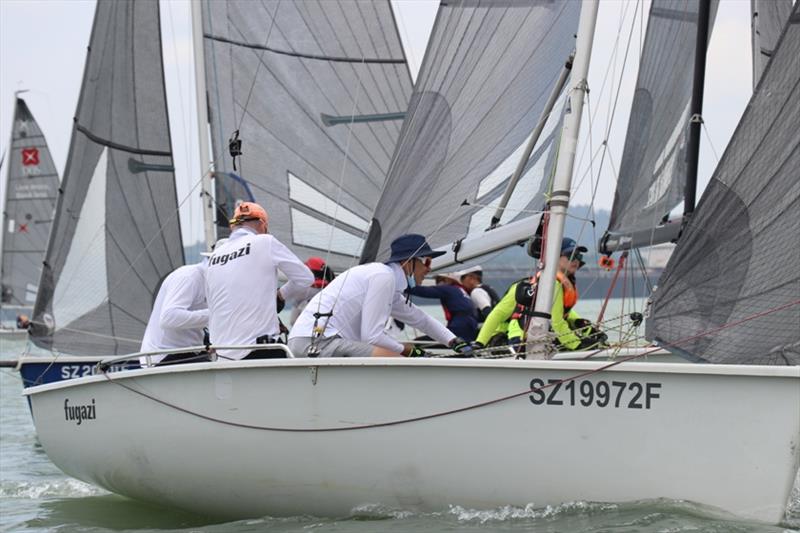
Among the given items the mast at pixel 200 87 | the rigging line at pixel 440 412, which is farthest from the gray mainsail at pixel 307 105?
the rigging line at pixel 440 412

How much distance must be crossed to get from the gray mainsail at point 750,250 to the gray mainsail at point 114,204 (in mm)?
7188

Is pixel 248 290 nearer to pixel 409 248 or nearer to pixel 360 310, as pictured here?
pixel 360 310

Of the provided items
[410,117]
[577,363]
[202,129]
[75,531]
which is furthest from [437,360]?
[202,129]

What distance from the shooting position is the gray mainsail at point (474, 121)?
7.15 m

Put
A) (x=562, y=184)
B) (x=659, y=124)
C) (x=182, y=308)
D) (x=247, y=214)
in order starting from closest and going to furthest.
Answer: (x=562, y=184) → (x=247, y=214) → (x=182, y=308) → (x=659, y=124)

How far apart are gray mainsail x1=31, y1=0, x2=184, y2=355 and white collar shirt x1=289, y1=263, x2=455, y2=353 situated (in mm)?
5725

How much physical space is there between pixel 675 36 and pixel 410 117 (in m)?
2.66

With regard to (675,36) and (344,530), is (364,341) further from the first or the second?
(675,36)

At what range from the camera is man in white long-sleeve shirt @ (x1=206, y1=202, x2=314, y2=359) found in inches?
269

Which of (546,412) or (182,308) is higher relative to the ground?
(182,308)

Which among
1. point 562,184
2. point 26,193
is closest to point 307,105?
point 562,184

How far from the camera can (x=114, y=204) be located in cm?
1270

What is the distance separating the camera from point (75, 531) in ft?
23.7

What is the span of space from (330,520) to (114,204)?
6844mm
